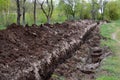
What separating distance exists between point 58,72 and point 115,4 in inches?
3094

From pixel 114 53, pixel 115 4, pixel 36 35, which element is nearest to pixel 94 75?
pixel 36 35

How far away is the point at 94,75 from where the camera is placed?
1177cm

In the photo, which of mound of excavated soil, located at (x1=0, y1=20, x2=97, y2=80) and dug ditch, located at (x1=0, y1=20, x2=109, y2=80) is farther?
dug ditch, located at (x1=0, y1=20, x2=109, y2=80)

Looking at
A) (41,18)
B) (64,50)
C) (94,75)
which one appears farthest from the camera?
(41,18)

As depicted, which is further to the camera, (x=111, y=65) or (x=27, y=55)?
Answer: (x=111, y=65)

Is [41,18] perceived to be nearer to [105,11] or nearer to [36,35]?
[105,11]

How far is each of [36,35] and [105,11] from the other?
7467 cm

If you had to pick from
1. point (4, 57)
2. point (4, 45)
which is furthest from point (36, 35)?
point (4, 57)

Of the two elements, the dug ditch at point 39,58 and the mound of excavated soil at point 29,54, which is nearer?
the mound of excavated soil at point 29,54

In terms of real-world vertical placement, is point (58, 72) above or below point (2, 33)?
below

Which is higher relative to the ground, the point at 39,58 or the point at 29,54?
the point at 29,54

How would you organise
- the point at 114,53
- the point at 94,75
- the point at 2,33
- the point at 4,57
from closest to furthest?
the point at 4,57 < the point at 94,75 < the point at 2,33 < the point at 114,53

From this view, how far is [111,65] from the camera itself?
43.9ft

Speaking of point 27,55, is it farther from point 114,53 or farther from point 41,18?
point 41,18
